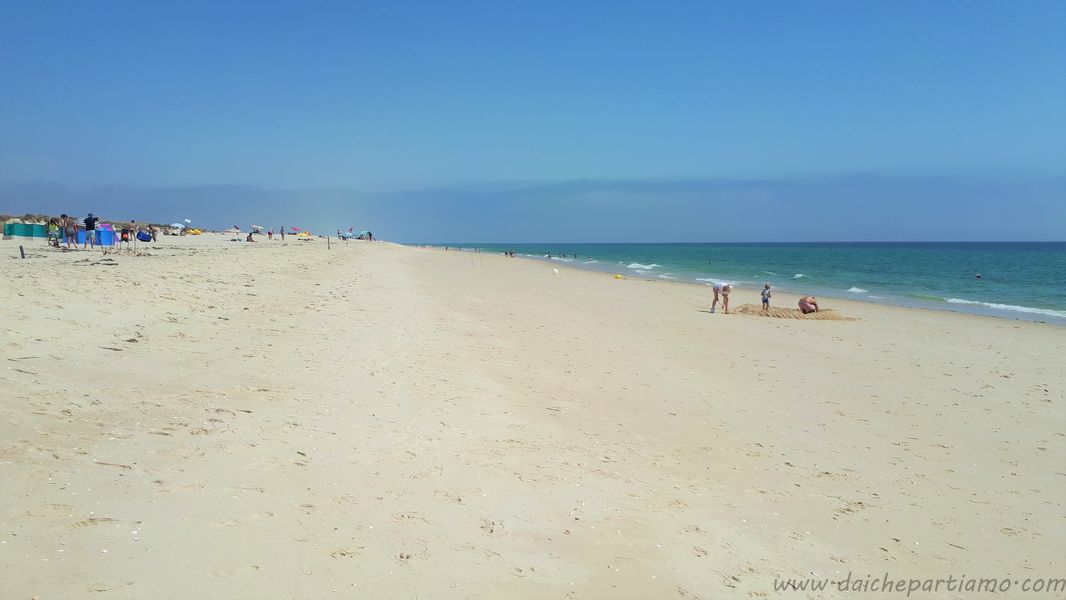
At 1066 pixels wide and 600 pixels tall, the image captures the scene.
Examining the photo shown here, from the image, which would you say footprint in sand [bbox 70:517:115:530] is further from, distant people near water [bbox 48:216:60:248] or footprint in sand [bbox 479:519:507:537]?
distant people near water [bbox 48:216:60:248]

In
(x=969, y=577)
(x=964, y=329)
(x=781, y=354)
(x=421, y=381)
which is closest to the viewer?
(x=969, y=577)

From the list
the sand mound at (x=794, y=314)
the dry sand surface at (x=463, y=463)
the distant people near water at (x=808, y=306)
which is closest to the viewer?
the dry sand surface at (x=463, y=463)

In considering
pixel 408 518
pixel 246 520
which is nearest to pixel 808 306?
pixel 408 518

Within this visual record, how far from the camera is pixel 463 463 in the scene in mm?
5719

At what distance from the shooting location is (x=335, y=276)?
2211cm

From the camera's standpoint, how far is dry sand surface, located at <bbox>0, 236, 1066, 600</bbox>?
12.7 ft

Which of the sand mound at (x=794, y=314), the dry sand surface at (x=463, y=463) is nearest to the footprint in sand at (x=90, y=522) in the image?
the dry sand surface at (x=463, y=463)

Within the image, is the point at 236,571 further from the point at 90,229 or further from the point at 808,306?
the point at 90,229

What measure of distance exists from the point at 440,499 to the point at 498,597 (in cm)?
129

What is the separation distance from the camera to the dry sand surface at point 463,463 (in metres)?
3.86

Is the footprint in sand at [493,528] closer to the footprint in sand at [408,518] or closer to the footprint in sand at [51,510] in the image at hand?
the footprint in sand at [408,518]

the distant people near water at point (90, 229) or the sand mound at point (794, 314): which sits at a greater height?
the distant people near water at point (90, 229)

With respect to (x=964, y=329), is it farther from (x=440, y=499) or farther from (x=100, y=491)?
(x=100, y=491)

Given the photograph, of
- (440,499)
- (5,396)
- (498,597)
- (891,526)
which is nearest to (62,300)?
(5,396)
